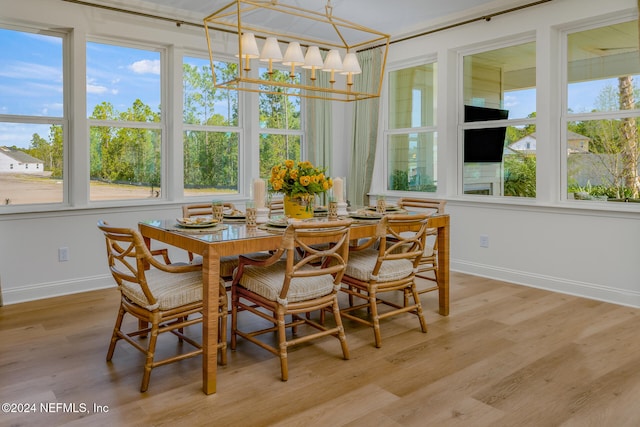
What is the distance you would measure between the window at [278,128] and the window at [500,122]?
6.28 ft

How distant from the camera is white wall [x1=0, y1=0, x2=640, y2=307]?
3975mm


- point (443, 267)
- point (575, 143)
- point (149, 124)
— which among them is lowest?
point (443, 267)

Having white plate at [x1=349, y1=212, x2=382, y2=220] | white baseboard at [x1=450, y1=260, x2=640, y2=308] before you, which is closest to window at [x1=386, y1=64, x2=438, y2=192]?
white baseboard at [x1=450, y1=260, x2=640, y2=308]

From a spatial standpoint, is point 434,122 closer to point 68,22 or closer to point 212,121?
point 212,121

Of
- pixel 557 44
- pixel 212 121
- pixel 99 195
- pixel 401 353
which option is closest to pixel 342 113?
pixel 212 121

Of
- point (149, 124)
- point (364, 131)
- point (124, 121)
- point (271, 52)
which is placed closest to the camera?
point (271, 52)

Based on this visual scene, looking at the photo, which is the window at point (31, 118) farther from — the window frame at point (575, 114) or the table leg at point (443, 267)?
the window frame at point (575, 114)

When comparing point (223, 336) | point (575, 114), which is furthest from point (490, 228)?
point (223, 336)

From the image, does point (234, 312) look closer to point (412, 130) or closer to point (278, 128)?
point (278, 128)

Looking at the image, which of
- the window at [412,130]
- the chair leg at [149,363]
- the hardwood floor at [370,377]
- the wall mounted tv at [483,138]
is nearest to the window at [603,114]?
the wall mounted tv at [483,138]

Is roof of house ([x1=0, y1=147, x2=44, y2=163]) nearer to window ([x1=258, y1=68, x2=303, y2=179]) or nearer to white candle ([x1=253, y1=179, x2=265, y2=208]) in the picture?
white candle ([x1=253, y1=179, x2=265, y2=208])

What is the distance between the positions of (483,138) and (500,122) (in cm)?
25

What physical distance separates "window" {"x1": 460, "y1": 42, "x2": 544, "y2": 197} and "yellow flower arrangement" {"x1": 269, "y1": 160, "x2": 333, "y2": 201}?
7.91 ft

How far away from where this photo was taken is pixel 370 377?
2.61 meters
